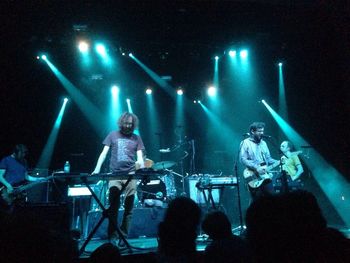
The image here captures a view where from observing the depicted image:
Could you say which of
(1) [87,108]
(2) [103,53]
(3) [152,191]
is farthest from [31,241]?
(1) [87,108]

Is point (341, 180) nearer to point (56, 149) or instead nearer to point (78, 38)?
point (78, 38)

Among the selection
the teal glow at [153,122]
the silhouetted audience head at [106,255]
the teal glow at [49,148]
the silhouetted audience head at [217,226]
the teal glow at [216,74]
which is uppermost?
the teal glow at [216,74]

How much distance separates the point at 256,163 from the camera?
6477 millimetres

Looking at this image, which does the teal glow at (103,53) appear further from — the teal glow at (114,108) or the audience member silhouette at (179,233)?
the audience member silhouette at (179,233)

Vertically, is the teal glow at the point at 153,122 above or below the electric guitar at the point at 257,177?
above

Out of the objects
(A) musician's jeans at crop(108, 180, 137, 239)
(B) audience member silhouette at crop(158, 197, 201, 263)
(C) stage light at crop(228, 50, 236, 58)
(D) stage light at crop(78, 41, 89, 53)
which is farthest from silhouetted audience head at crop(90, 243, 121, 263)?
(C) stage light at crop(228, 50, 236, 58)

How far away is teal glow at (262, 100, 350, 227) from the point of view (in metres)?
8.48

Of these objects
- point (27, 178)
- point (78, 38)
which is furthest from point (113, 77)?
point (27, 178)

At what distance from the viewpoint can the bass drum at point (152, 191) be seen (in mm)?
7558

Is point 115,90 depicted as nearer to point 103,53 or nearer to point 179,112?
point 103,53

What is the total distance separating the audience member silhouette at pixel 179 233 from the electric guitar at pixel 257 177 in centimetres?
428

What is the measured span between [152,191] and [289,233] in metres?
6.69

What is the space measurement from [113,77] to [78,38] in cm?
250

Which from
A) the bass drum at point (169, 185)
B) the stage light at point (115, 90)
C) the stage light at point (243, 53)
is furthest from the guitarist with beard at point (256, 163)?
the stage light at point (115, 90)
